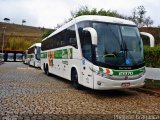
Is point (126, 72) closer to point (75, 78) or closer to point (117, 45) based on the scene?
point (117, 45)

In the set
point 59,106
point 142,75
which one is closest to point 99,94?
point 142,75

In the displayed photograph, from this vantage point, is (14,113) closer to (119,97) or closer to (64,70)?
(119,97)

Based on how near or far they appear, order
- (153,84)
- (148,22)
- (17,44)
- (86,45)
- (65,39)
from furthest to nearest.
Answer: (17,44) → (148,22) → (65,39) → (153,84) → (86,45)

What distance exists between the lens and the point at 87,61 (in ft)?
38.3

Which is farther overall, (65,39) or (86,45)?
(65,39)

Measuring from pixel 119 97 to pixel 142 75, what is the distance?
4.47 ft

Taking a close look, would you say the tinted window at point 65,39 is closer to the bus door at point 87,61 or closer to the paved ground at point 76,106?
the bus door at point 87,61

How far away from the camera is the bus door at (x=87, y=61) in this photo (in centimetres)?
1134

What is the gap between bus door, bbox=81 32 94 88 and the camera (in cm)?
1134

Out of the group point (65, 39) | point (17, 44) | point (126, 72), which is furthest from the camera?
point (17, 44)

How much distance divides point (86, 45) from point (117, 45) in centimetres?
144

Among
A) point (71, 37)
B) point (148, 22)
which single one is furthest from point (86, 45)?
point (148, 22)

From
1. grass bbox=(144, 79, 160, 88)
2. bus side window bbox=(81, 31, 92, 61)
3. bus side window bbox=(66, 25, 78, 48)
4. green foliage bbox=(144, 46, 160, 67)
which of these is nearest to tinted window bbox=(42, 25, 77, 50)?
bus side window bbox=(66, 25, 78, 48)

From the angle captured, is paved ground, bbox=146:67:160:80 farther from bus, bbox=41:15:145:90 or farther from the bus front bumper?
the bus front bumper
